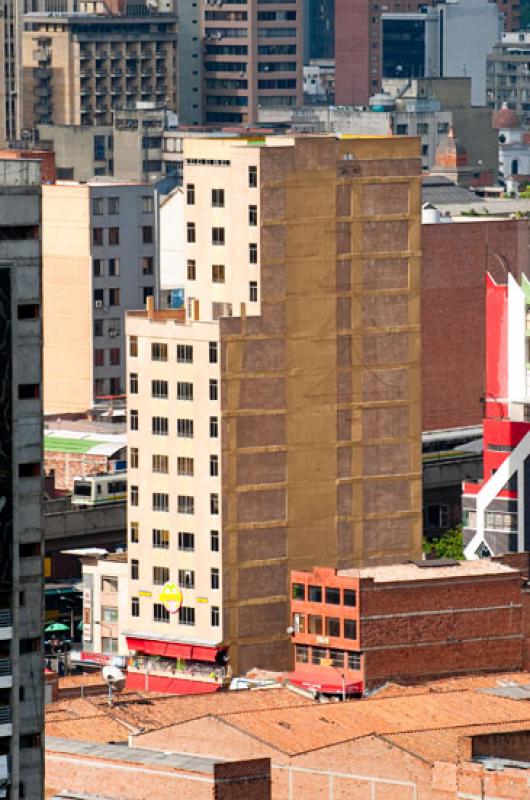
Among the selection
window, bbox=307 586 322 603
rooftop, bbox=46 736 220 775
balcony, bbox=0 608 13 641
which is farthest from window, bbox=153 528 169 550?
balcony, bbox=0 608 13 641

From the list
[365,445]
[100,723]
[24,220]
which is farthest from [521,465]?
[24,220]

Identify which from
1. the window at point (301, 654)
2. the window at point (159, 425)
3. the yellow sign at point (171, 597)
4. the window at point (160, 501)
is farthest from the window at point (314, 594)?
the window at point (159, 425)

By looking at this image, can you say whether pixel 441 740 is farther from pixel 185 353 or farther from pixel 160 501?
pixel 185 353

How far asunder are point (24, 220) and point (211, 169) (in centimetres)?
6760

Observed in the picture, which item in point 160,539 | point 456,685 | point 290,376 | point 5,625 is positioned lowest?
point 456,685

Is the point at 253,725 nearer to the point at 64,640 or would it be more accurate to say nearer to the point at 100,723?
the point at 100,723

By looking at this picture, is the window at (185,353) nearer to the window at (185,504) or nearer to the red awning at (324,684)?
the window at (185,504)

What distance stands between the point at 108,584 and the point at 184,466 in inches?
508

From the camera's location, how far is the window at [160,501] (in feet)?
496

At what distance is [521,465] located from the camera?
546 feet

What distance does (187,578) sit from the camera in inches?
5945

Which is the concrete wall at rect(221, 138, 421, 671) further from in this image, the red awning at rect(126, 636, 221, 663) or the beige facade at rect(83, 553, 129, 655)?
the beige facade at rect(83, 553, 129, 655)

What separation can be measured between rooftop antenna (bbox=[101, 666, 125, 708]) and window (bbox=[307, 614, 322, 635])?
7688 millimetres

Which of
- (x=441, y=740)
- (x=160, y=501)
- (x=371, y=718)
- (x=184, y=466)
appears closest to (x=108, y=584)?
(x=160, y=501)
